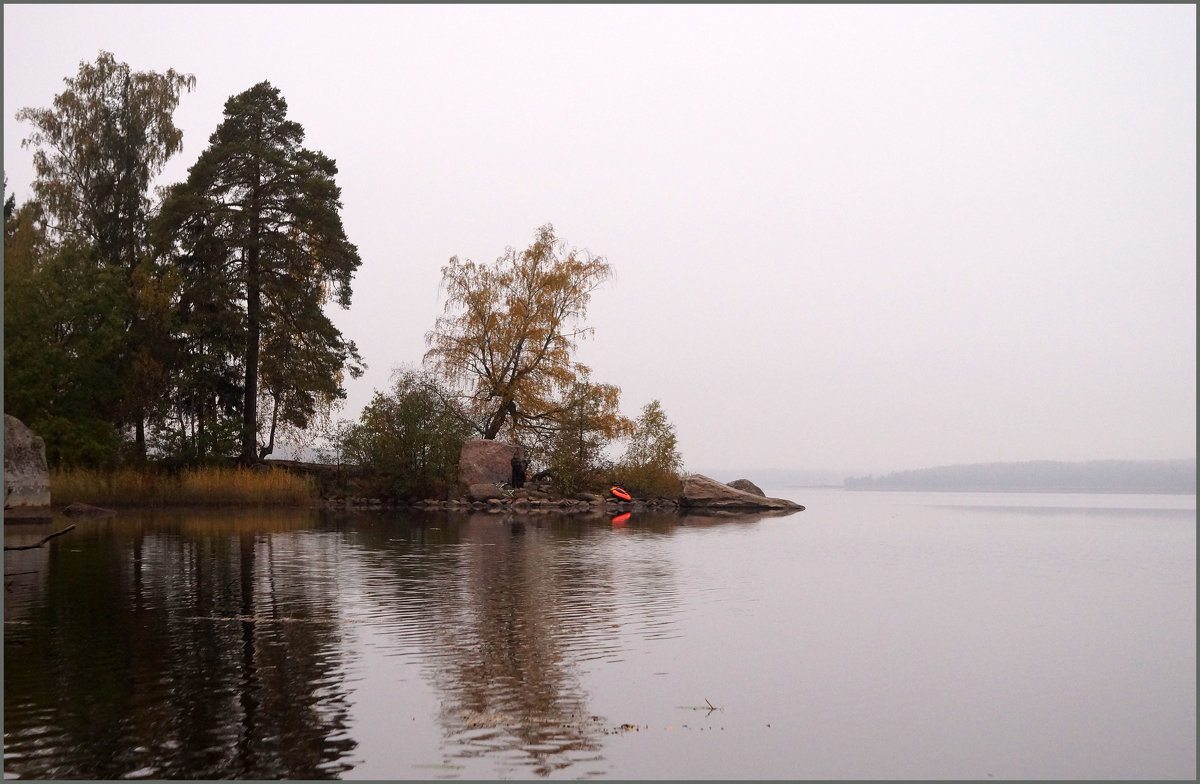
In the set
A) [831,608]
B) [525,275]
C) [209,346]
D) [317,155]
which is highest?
[317,155]

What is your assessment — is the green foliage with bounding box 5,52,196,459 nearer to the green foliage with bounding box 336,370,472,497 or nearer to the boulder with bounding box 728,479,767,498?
the green foliage with bounding box 336,370,472,497

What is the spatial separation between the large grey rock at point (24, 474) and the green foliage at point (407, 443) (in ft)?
58.1

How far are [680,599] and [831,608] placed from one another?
234cm

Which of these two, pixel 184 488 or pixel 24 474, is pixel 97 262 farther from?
pixel 24 474

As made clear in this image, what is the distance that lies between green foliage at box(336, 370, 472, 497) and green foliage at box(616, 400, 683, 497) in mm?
8936

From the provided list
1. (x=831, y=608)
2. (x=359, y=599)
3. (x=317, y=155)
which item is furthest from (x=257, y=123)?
(x=831, y=608)

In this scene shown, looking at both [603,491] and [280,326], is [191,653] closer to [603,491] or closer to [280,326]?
[280,326]

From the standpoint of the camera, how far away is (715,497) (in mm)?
51562

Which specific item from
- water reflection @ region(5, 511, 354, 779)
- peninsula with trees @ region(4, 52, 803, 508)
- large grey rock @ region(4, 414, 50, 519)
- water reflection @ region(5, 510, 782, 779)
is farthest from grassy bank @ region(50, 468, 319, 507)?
water reflection @ region(5, 511, 354, 779)

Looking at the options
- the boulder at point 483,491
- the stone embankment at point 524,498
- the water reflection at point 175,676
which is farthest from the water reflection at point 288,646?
the boulder at point 483,491

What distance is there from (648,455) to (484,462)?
8.48 meters

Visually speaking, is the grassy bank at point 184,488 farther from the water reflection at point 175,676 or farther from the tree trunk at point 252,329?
the water reflection at point 175,676

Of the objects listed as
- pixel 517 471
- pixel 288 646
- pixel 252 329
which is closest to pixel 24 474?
pixel 252 329

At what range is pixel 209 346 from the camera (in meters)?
44.1
